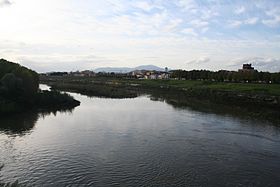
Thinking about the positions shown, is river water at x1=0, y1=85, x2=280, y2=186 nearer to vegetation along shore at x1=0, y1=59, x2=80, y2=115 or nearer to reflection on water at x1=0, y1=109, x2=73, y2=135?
reflection on water at x1=0, y1=109, x2=73, y2=135

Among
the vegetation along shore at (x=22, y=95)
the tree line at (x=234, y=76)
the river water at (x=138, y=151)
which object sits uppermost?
the tree line at (x=234, y=76)

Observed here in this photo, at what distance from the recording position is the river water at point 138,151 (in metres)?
15.2

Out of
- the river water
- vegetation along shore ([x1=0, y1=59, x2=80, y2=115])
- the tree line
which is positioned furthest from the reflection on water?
the tree line

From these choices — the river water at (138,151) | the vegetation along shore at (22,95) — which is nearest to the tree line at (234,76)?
the river water at (138,151)

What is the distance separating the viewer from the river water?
1518 cm

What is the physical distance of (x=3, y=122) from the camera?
2764cm

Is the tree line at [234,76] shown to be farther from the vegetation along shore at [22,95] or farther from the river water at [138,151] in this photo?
the vegetation along shore at [22,95]

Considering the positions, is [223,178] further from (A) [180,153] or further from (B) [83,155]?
(B) [83,155]

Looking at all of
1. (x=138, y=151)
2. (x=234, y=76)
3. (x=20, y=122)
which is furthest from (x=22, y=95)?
→ (x=234, y=76)

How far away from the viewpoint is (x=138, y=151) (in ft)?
63.4

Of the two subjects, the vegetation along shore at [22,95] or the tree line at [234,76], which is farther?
the tree line at [234,76]

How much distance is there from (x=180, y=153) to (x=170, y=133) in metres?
5.21

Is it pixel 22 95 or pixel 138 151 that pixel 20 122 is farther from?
pixel 138 151

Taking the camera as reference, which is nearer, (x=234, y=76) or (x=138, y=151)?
(x=138, y=151)
